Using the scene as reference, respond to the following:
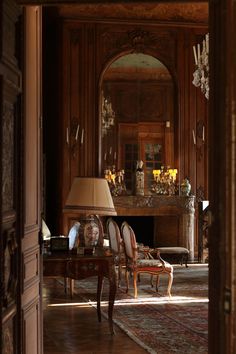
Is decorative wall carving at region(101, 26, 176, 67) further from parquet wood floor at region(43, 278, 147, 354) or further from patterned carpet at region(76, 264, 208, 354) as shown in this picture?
parquet wood floor at region(43, 278, 147, 354)

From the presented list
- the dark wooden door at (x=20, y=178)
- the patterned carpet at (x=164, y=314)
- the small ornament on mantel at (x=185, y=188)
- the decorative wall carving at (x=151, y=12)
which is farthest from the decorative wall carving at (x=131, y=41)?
the dark wooden door at (x=20, y=178)

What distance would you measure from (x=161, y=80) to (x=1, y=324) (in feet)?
37.2

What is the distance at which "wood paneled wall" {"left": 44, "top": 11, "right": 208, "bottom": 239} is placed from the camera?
1300 cm

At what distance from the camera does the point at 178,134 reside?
531 inches

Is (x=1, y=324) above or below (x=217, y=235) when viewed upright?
below

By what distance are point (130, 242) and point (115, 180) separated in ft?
16.1

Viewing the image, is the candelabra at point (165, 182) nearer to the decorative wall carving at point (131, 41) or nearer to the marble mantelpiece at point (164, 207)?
the marble mantelpiece at point (164, 207)

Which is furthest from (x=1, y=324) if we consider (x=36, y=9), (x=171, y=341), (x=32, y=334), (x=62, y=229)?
(x=62, y=229)

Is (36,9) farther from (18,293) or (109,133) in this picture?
(109,133)

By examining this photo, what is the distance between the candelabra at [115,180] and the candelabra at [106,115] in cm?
93

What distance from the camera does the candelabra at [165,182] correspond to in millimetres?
13305

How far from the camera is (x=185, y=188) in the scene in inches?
518

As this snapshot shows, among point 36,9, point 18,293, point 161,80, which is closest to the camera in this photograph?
point 18,293

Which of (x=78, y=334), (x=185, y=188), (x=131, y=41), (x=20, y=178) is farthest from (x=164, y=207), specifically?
(x=20, y=178)
